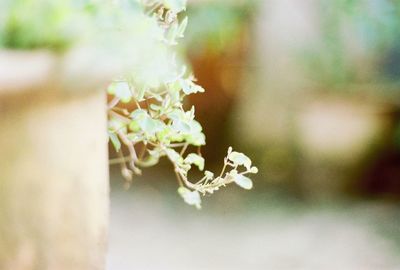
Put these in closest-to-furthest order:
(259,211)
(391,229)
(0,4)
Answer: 1. (0,4)
2. (391,229)
3. (259,211)

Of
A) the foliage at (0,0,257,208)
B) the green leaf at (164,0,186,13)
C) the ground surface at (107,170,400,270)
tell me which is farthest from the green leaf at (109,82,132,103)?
the ground surface at (107,170,400,270)

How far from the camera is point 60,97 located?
66 centimetres

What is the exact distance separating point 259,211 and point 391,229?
522mm

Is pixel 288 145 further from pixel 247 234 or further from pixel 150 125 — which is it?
pixel 150 125

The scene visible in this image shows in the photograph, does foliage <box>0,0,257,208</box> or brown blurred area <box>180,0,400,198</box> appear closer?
foliage <box>0,0,257,208</box>

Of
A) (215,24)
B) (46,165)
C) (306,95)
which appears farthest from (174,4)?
(306,95)

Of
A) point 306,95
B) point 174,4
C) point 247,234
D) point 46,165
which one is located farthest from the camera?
point 306,95

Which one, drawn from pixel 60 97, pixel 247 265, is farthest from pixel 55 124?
pixel 247 265

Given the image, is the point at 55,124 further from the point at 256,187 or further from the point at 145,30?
the point at 256,187

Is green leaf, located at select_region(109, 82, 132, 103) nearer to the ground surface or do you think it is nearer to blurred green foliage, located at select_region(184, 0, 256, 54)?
the ground surface

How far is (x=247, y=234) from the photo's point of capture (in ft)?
8.60

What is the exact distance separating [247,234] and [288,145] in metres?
0.52

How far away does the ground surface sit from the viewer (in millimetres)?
2373

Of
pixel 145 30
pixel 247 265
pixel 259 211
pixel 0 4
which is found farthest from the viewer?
pixel 259 211
